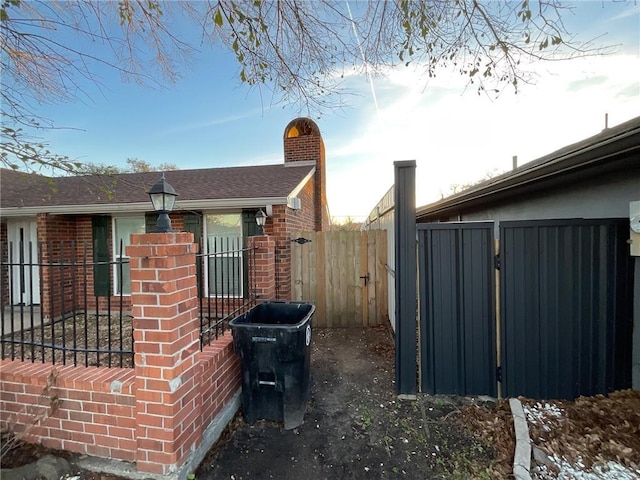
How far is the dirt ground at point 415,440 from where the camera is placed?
2.24 meters

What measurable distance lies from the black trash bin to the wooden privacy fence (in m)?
3.06

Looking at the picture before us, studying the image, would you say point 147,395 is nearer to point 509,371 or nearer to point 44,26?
point 509,371

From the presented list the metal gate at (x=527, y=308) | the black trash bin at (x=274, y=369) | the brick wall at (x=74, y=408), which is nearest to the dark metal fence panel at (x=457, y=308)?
the metal gate at (x=527, y=308)

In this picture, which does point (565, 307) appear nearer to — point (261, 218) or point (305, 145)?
point (261, 218)

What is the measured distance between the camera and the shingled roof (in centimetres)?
600

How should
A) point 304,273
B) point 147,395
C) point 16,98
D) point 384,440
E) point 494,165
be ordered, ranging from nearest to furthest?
point 147,395 < point 384,440 < point 16,98 < point 304,273 < point 494,165

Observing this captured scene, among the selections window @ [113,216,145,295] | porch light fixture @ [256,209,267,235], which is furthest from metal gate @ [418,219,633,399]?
window @ [113,216,145,295]

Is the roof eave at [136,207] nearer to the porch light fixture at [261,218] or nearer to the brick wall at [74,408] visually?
the porch light fixture at [261,218]

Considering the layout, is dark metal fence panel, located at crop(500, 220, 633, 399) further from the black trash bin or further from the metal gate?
the black trash bin

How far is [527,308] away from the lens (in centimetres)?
312

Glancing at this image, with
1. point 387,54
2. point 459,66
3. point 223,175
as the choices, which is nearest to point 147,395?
point 387,54

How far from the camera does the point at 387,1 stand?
9.77 ft

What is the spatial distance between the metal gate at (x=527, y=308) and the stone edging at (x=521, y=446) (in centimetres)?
40

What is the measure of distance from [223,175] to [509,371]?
770 centimetres
